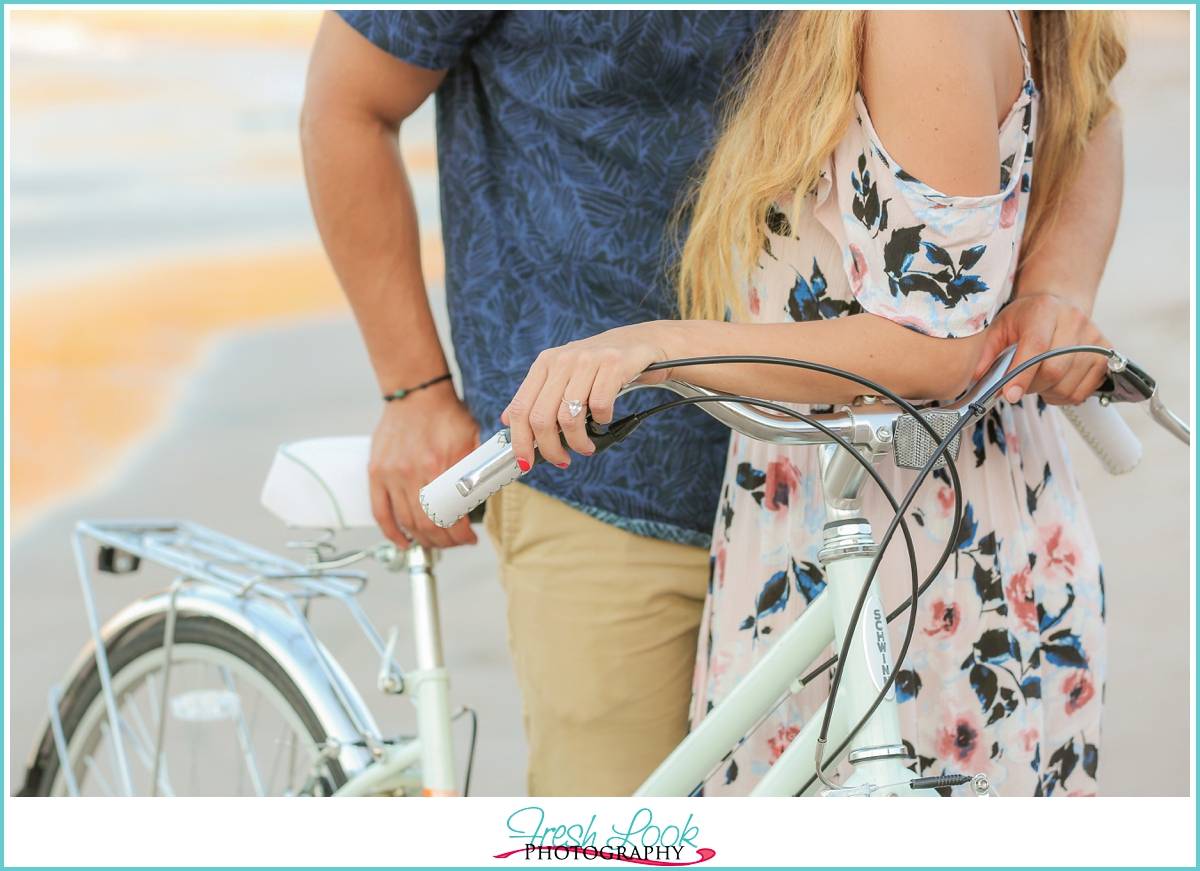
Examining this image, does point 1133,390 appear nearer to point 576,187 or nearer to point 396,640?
point 576,187

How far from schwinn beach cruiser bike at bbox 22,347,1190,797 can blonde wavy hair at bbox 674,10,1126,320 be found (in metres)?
Answer: 0.20

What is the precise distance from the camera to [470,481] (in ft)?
2.49

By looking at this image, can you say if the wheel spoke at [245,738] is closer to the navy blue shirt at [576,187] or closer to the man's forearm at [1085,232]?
the navy blue shirt at [576,187]

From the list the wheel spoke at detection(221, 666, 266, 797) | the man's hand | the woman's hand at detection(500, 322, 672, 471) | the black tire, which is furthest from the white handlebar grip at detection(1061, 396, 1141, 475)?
the wheel spoke at detection(221, 666, 266, 797)

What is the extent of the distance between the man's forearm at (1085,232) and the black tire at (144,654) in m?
0.96

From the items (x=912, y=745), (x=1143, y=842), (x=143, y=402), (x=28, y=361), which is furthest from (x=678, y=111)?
(x=28, y=361)

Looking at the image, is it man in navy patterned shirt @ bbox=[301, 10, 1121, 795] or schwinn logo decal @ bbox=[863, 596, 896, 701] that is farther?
man in navy patterned shirt @ bbox=[301, 10, 1121, 795]

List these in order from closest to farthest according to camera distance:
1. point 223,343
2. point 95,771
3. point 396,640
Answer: point 396,640, point 95,771, point 223,343

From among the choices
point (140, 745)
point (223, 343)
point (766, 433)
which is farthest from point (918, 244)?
point (223, 343)

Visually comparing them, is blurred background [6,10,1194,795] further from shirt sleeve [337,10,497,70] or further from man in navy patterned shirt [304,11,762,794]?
shirt sleeve [337,10,497,70]

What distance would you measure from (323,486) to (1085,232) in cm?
87

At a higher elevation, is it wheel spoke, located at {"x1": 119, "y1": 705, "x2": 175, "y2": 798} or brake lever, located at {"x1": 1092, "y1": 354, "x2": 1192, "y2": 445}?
brake lever, located at {"x1": 1092, "y1": 354, "x2": 1192, "y2": 445}

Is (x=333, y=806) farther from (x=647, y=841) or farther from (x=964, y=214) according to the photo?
(x=964, y=214)

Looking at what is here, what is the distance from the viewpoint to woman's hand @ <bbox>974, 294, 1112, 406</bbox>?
3.03 feet
